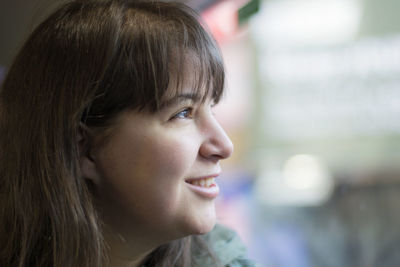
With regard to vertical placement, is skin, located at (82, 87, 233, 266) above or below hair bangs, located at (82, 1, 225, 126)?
below

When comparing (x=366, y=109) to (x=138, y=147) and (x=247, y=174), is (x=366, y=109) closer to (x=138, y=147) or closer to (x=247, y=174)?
(x=247, y=174)

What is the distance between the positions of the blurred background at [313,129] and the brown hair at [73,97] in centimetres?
61

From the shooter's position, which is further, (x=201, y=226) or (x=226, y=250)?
(x=226, y=250)

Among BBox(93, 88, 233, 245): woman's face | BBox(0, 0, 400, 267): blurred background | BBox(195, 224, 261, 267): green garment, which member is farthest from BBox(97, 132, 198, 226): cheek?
BBox(0, 0, 400, 267): blurred background

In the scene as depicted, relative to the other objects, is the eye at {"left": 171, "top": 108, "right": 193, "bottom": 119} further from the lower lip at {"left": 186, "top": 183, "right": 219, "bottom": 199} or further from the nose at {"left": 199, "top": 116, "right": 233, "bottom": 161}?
the lower lip at {"left": 186, "top": 183, "right": 219, "bottom": 199}

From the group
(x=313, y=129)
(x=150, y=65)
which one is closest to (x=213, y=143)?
(x=150, y=65)

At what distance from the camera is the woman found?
916 millimetres

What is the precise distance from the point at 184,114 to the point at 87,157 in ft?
0.76

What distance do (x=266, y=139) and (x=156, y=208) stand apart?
1168mm

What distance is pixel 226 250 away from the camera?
3.91 ft

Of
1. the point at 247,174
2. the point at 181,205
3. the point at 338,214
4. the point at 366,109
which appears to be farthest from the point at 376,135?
the point at 181,205

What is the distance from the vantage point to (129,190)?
3.08 feet

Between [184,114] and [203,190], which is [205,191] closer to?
[203,190]

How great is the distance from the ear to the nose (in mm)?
236
